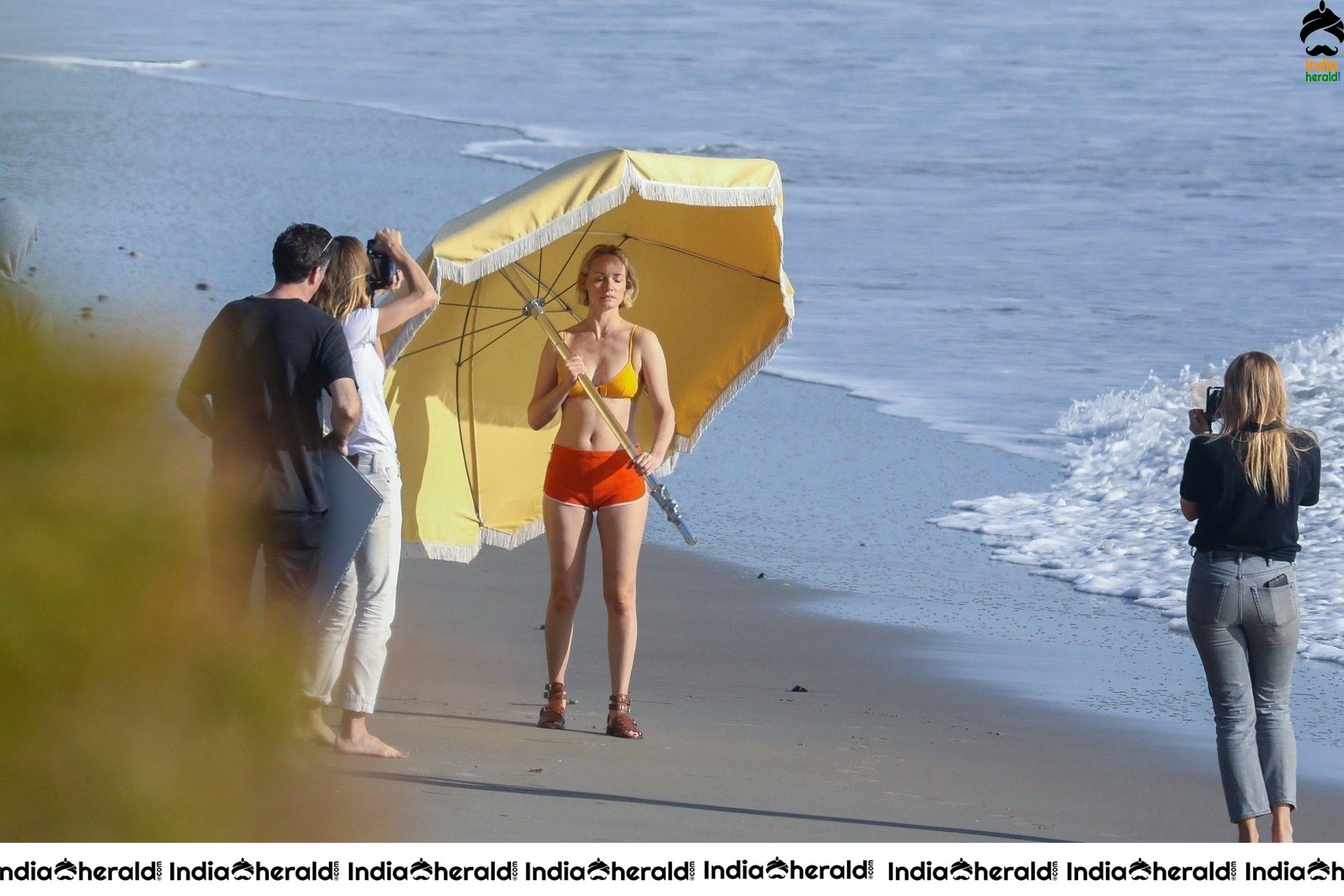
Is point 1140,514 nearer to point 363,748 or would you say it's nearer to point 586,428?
point 586,428

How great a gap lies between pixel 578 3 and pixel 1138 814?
4471 cm

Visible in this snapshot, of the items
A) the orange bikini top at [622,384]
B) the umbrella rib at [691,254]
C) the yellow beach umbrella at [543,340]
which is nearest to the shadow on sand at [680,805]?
the yellow beach umbrella at [543,340]

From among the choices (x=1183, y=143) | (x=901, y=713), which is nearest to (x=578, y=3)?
(x=1183, y=143)

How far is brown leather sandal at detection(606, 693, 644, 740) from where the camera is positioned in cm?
577

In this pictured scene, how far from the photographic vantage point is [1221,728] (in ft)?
15.6

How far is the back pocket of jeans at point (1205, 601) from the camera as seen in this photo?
4738 millimetres

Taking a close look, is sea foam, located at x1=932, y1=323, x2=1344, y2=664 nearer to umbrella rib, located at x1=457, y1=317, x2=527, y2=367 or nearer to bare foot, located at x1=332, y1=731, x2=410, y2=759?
umbrella rib, located at x1=457, y1=317, x2=527, y2=367

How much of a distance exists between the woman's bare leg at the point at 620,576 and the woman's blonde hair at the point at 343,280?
1179mm

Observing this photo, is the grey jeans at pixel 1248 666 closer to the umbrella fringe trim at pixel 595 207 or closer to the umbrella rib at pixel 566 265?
the umbrella fringe trim at pixel 595 207

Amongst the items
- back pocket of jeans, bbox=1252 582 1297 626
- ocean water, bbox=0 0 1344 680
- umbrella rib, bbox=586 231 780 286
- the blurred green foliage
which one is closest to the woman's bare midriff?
umbrella rib, bbox=586 231 780 286

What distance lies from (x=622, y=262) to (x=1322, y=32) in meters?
34.9

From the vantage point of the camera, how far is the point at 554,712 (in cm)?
591

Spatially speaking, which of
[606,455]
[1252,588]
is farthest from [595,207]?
[1252,588]

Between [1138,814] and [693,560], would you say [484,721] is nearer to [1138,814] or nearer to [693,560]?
[1138,814]
